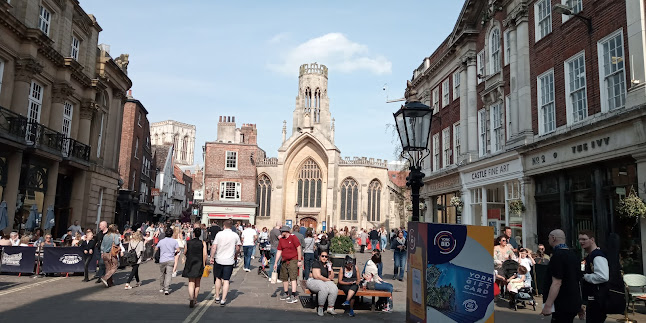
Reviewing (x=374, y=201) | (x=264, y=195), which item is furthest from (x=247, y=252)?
(x=374, y=201)

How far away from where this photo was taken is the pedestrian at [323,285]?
8695 millimetres

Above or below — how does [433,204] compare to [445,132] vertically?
below

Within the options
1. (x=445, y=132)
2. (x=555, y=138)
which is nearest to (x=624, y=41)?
(x=555, y=138)

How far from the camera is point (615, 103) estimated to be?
37.8 ft

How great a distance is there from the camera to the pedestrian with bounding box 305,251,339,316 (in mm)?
8695

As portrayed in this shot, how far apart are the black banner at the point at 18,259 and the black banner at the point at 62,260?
1.10ft

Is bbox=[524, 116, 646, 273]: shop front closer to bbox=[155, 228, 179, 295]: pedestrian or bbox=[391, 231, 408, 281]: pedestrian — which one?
bbox=[391, 231, 408, 281]: pedestrian

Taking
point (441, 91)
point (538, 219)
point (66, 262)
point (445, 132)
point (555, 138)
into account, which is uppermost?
point (441, 91)

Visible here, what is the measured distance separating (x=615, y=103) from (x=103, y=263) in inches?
578

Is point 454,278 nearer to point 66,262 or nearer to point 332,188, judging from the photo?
point 66,262

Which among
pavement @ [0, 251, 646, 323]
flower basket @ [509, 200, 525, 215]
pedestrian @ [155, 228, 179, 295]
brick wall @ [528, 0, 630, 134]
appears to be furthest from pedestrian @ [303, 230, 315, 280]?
brick wall @ [528, 0, 630, 134]

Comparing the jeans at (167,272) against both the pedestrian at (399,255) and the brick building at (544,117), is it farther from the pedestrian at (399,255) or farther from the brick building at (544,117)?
the brick building at (544,117)

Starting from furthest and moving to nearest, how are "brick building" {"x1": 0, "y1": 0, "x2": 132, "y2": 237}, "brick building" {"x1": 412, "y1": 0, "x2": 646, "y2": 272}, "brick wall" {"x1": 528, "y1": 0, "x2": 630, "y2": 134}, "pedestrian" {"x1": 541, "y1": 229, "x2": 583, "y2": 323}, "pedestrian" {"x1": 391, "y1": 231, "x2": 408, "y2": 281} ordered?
"brick building" {"x1": 0, "y1": 0, "x2": 132, "y2": 237} < "pedestrian" {"x1": 391, "y1": 231, "x2": 408, "y2": 281} < "brick wall" {"x1": 528, "y1": 0, "x2": 630, "y2": 134} < "brick building" {"x1": 412, "y1": 0, "x2": 646, "y2": 272} < "pedestrian" {"x1": 541, "y1": 229, "x2": 583, "y2": 323}

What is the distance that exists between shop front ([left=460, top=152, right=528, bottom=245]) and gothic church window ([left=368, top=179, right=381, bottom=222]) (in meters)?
31.8
